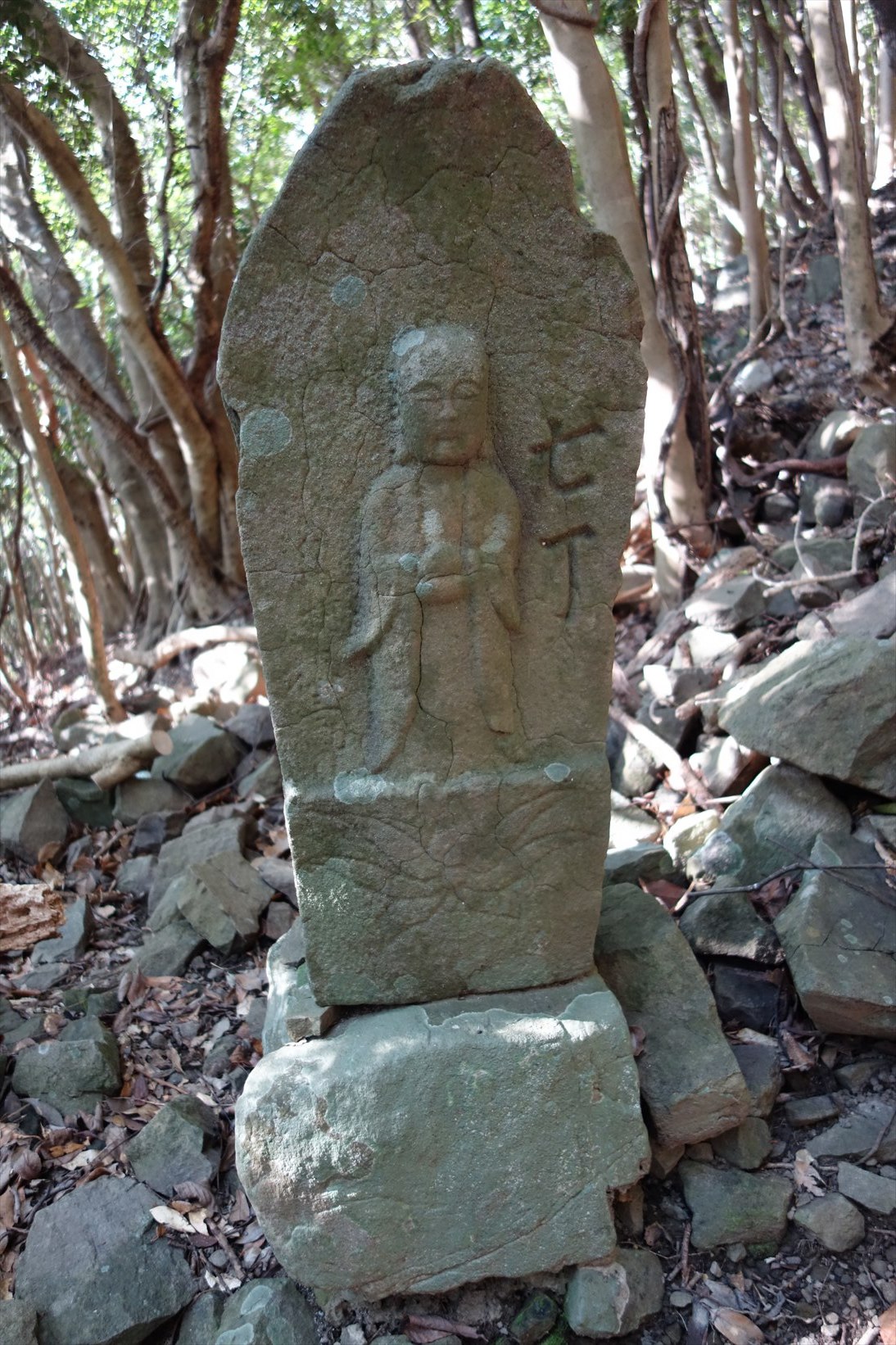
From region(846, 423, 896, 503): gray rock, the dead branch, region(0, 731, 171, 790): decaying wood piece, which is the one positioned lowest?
region(0, 731, 171, 790): decaying wood piece

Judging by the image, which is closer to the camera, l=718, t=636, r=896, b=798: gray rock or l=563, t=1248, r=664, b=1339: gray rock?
l=563, t=1248, r=664, b=1339: gray rock

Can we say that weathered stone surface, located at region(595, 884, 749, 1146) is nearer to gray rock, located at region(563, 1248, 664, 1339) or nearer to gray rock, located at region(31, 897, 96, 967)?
gray rock, located at region(563, 1248, 664, 1339)

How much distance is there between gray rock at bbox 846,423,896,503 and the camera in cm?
547

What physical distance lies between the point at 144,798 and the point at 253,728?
73cm

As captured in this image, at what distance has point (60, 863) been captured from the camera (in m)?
5.34

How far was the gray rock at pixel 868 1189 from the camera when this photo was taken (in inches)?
107

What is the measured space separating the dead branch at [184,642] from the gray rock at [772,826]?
4374 millimetres

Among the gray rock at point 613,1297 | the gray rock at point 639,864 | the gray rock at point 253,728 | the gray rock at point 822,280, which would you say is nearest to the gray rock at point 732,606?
the gray rock at point 639,864

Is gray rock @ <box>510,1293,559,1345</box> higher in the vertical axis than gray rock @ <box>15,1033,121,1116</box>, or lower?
lower

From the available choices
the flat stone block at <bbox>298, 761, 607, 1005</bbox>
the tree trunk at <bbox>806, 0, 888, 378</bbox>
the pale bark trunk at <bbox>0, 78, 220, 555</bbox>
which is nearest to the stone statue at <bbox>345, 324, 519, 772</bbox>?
the flat stone block at <bbox>298, 761, 607, 1005</bbox>

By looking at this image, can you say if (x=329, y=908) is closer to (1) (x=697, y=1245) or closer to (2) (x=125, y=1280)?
(2) (x=125, y=1280)

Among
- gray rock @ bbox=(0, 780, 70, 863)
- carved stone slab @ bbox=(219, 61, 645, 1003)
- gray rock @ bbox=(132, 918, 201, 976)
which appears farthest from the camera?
gray rock @ bbox=(0, 780, 70, 863)

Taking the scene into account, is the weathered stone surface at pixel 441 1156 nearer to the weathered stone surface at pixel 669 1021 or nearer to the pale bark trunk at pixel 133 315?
the weathered stone surface at pixel 669 1021

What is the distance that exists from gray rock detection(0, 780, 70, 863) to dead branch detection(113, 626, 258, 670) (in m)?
2.23
